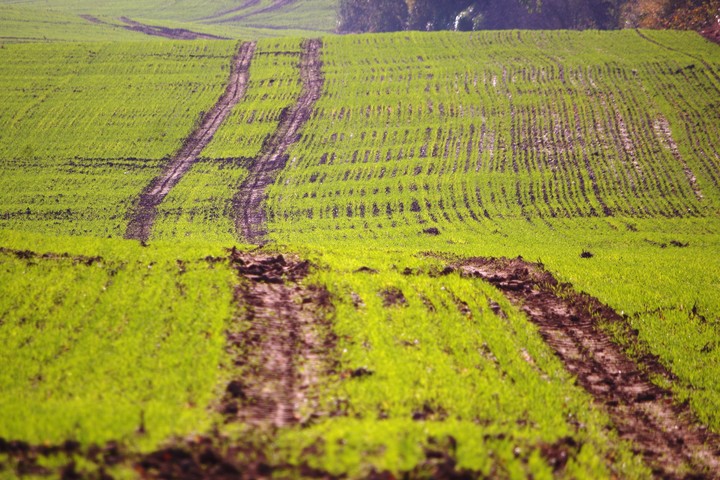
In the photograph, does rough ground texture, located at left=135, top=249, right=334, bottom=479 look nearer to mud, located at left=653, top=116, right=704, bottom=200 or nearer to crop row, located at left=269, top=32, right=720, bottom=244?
crop row, located at left=269, top=32, right=720, bottom=244

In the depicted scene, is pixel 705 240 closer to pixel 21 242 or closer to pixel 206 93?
pixel 21 242

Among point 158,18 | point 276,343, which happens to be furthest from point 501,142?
point 158,18

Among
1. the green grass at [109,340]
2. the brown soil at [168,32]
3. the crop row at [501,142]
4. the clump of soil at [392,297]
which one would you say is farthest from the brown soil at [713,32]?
the brown soil at [168,32]

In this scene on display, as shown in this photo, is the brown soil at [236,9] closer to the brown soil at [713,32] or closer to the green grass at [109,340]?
the brown soil at [713,32]

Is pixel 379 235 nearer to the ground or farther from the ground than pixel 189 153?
nearer to the ground

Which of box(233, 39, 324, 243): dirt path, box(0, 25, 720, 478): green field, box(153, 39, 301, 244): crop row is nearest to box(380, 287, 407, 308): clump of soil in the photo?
box(0, 25, 720, 478): green field

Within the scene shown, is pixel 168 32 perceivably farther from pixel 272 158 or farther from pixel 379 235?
pixel 379 235
